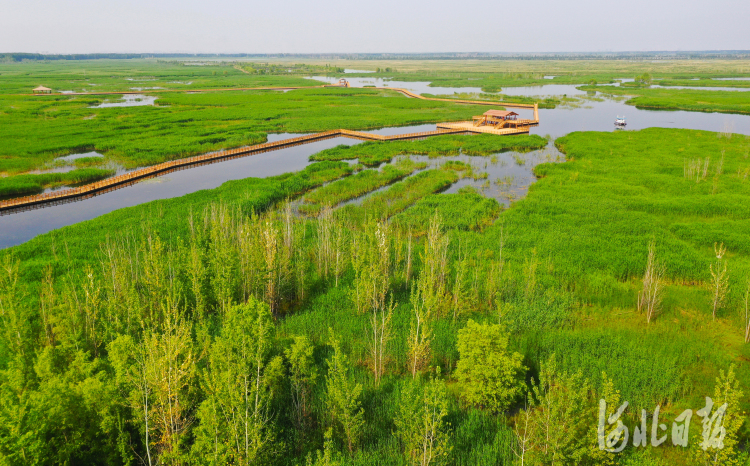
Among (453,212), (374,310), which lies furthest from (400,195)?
(374,310)

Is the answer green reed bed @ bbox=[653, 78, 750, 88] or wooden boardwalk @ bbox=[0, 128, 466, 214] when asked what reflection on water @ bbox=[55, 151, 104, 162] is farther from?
green reed bed @ bbox=[653, 78, 750, 88]

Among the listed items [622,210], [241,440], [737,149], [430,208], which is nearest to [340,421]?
[241,440]

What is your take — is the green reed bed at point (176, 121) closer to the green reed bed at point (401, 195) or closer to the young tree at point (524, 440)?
the green reed bed at point (401, 195)

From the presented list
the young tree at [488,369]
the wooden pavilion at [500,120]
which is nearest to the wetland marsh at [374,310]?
the young tree at [488,369]

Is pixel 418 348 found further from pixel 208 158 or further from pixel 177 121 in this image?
pixel 177 121

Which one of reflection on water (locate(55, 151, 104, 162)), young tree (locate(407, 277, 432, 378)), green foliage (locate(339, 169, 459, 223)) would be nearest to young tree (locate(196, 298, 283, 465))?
young tree (locate(407, 277, 432, 378))

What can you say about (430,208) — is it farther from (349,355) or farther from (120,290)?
(120,290)
